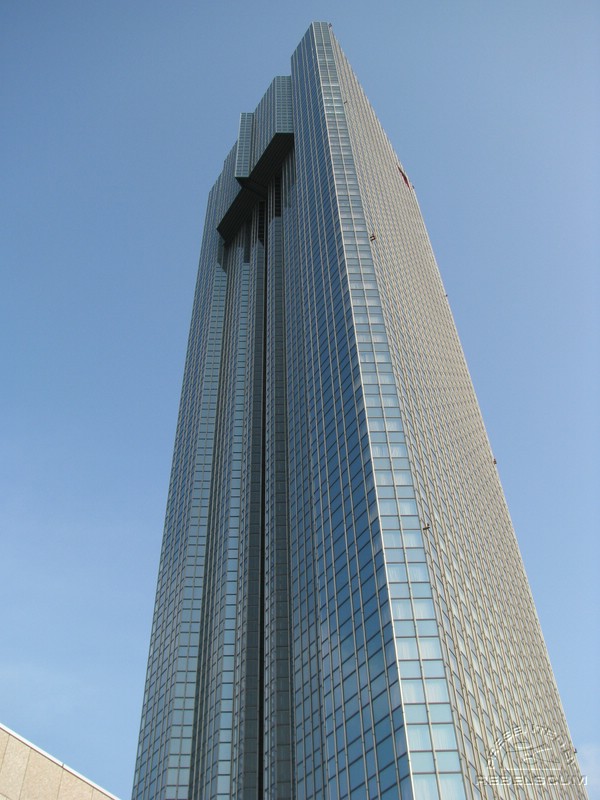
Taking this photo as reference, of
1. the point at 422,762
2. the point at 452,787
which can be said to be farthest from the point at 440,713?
the point at 452,787

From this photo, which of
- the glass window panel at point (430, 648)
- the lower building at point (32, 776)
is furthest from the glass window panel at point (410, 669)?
the lower building at point (32, 776)

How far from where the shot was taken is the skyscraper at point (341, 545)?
53875 mm

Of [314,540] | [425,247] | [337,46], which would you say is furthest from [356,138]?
[314,540]

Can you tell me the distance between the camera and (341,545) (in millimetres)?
65562

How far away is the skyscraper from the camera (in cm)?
5388

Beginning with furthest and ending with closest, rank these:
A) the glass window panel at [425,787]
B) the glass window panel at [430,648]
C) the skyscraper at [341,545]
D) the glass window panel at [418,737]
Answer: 1. the skyscraper at [341,545]
2. the glass window panel at [430,648]
3. the glass window panel at [418,737]
4. the glass window panel at [425,787]

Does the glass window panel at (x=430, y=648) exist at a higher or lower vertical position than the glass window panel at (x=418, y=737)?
higher

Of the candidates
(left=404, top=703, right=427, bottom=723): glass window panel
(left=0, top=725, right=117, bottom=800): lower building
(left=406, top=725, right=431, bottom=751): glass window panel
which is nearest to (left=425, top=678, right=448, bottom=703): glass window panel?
(left=404, top=703, right=427, bottom=723): glass window panel

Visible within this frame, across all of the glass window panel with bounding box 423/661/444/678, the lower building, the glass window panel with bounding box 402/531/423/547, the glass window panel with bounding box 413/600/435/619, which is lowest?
the lower building

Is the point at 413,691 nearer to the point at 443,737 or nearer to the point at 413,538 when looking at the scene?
the point at 443,737

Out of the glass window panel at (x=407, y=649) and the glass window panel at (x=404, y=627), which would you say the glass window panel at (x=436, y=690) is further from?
the glass window panel at (x=404, y=627)

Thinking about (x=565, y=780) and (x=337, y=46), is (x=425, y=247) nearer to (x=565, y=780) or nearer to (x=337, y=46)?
(x=337, y=46)

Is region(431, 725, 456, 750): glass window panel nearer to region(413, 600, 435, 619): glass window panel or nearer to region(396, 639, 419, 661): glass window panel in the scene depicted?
region(396, 639, 419, 661): glass window panel

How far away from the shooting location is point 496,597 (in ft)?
249
